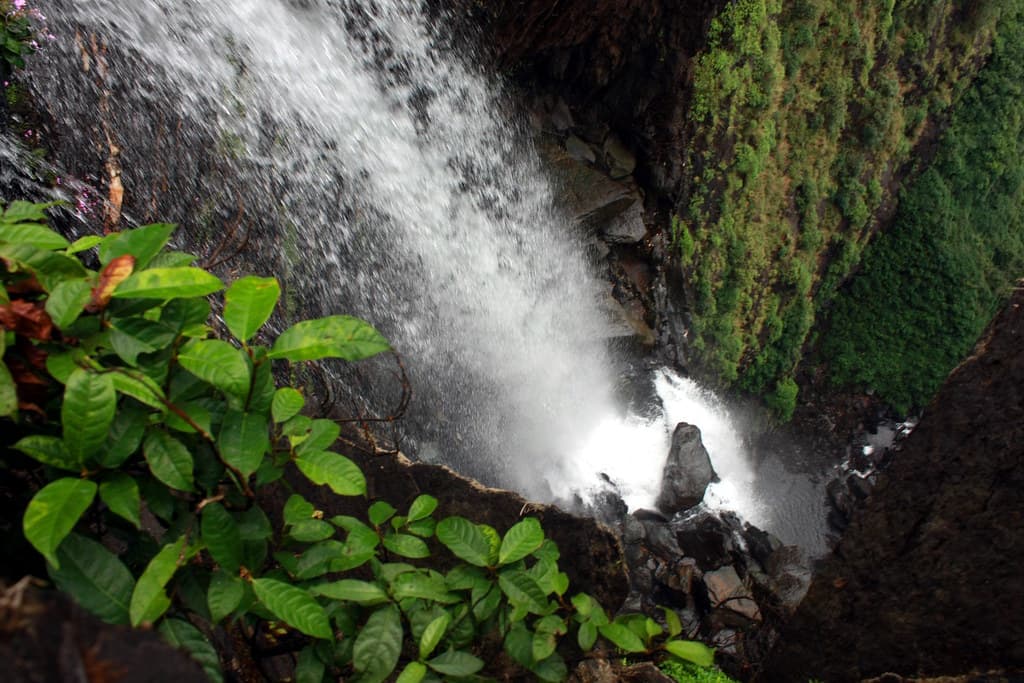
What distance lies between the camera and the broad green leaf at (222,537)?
105 centimetres

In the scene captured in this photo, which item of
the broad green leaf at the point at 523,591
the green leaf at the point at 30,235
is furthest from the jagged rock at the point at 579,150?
the green leaf at the point at 30,235

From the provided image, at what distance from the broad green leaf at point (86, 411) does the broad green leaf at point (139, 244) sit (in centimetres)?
26

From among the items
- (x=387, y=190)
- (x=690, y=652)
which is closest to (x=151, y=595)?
(x=690, y=652)

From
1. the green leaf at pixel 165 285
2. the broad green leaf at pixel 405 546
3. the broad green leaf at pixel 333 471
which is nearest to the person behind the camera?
the green leaf at pixel 165 285

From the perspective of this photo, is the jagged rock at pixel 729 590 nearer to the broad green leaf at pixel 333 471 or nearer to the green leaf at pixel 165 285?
the broad green leaf at pixel 333 471

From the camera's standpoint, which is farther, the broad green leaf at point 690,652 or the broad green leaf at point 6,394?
the broad green leaf at point 690,652

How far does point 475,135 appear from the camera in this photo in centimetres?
712

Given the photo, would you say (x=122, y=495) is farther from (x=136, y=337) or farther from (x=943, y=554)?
(x=943, y=554)

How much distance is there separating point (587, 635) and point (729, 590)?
6.98 meters

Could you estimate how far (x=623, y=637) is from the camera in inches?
64.0

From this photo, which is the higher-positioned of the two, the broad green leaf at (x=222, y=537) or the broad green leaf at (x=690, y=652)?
the broad green leaf at (x=690, y=652)

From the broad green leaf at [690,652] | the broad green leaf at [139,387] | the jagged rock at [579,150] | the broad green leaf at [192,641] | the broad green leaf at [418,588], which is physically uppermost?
the jagged rock at [579,150]

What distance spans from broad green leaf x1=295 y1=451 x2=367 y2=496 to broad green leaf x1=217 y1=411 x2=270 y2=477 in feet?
0.42

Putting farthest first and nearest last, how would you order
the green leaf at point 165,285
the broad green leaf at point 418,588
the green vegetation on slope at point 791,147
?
the green vegetation on slope at point 791,147 < the broad green leaf at point 418,588 < the green leaf at point 165,285
